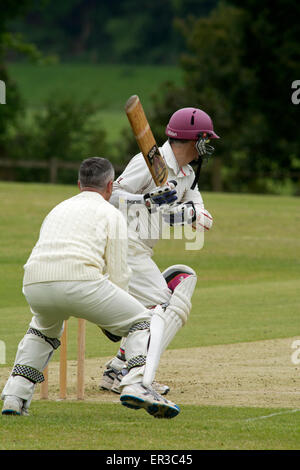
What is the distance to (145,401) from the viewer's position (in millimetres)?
4992

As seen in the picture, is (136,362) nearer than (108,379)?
Yes

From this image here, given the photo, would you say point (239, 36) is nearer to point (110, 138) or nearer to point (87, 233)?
point (110, 138)

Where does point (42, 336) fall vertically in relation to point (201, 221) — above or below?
below

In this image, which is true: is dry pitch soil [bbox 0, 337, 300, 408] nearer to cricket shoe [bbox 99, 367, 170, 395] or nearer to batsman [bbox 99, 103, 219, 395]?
cricket shoe [bbox 99, 367, 170, 395]

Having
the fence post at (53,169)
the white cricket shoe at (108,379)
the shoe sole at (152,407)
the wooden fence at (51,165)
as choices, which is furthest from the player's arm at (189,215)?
the fence post at (53,169)

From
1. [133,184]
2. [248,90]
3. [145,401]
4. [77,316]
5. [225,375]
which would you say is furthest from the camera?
[248,90]

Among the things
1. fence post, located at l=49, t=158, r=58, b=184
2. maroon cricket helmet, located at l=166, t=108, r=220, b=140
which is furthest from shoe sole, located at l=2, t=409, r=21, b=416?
fence post, located at l=49, t=158, r=58, b=184

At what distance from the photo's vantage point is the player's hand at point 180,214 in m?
6.02

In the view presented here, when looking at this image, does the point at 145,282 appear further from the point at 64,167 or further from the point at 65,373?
the point at 64,167

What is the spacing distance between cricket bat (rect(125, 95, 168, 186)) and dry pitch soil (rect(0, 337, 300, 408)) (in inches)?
59.1

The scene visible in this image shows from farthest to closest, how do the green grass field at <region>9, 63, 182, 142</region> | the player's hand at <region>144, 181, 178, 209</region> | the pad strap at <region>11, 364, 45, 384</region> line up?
1. the green grass field at <region>9, 63, 182, 142</region>
2. the player's hand at <region>144, 181, 178, 209</region>
3. the pad strap at <region>11, 364, 45, 384</region>

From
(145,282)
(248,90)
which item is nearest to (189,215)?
(145,282)

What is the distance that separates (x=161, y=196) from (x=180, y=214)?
0.31 m

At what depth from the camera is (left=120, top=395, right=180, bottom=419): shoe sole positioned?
5000mm
